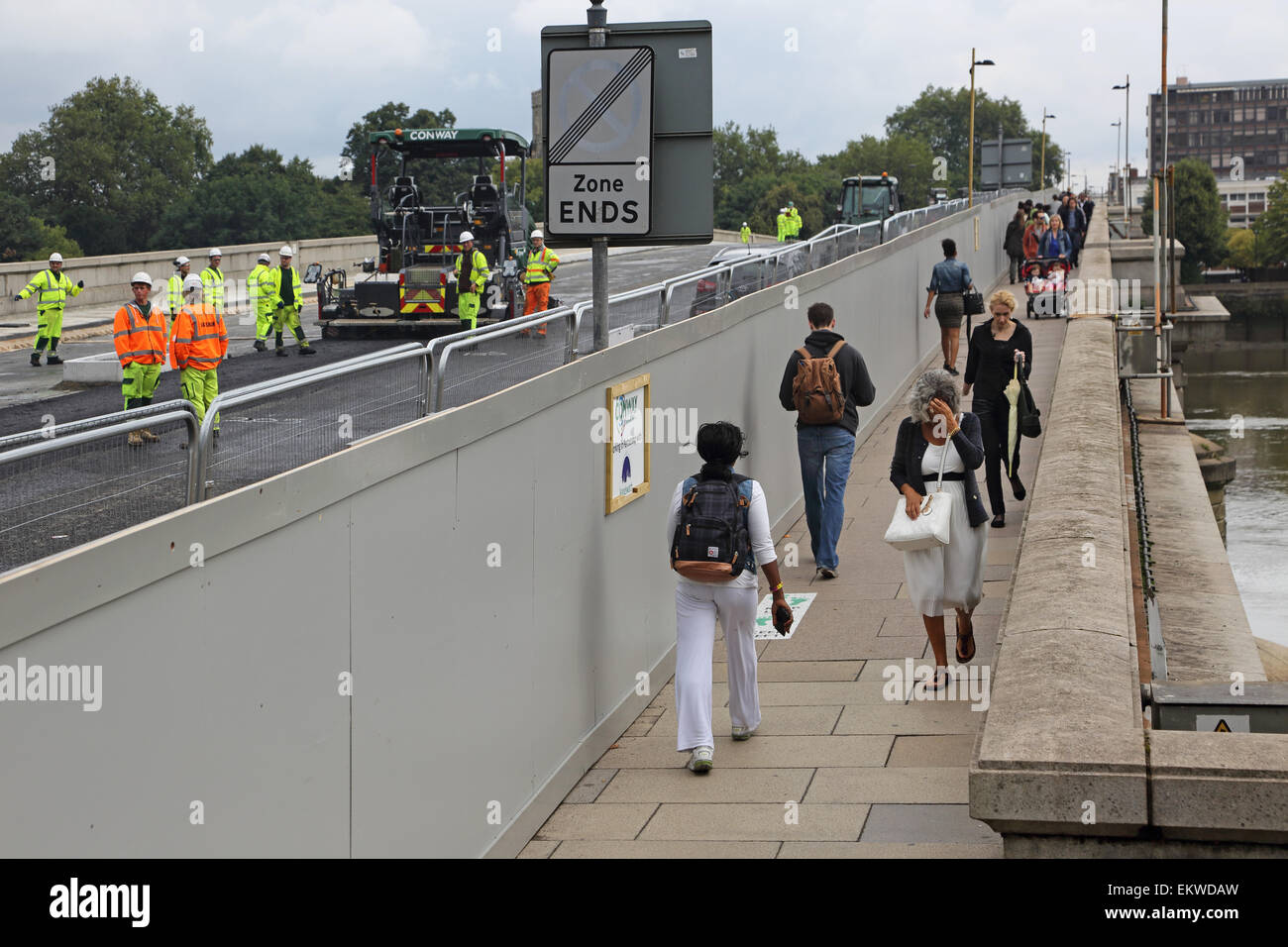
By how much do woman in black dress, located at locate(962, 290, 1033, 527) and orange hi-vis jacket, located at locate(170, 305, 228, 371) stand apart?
6.65 metres

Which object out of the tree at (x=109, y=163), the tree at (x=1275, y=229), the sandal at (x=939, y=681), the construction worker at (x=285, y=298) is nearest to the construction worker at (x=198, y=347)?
the sandal at (x=939, y=681)

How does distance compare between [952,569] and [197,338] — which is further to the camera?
[197,338]

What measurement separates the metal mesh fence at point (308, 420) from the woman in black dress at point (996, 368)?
663 centimetres

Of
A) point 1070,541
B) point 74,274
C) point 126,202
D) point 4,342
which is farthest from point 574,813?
point 126,202

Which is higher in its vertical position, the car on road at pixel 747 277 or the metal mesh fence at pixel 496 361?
the car on road at pixel 747 277

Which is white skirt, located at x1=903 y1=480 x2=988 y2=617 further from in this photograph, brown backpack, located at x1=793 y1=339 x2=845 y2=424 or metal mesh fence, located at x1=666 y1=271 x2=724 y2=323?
metal mesh fence, located at x1=666 y1=271 x2=724 y2=323

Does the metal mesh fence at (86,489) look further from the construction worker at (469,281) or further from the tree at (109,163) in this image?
the tree at (109,163)

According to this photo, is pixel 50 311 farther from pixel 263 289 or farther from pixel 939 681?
pixel 939 681

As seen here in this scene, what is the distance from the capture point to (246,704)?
4273mm

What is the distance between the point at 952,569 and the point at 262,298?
1791 centimetres

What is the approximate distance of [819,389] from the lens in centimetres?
1076

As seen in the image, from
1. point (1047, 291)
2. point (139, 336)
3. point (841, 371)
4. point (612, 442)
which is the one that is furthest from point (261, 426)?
point (1047, 291)

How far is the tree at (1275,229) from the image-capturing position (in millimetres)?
146375
